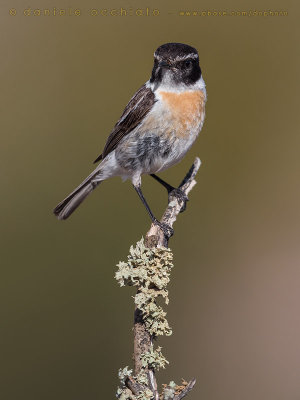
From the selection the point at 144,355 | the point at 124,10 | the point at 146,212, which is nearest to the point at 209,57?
the point at 124,10

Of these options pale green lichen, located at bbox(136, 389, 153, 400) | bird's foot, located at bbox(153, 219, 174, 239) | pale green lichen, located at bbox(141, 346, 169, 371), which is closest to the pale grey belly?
bird's foot, located at bbox(153, 219, 174, 239)

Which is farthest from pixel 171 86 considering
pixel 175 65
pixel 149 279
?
pixel 149 279

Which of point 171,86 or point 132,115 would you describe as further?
point 132,115

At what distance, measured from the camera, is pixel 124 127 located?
10.7 feet

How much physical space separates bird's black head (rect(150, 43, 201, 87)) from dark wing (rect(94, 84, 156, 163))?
0.09 meters

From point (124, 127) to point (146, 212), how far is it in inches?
21.3

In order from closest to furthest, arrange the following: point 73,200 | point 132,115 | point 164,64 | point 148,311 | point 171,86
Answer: point 148,311, point 164,64, point 171,86, point 132,115, point 73,200

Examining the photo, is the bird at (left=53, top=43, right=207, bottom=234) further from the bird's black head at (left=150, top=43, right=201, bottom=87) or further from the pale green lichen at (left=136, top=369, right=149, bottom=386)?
the pale green lichen at (left=136, top=369, right=149, bottom=386)

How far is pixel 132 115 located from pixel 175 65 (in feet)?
1.22

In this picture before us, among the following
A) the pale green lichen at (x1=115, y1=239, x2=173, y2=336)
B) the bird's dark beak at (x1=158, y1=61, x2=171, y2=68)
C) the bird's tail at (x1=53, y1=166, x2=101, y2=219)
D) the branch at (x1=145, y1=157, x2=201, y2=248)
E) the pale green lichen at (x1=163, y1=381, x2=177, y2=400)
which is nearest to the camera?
the pale green lichen at (x1=163, y1=381, x2=177, y2=400)

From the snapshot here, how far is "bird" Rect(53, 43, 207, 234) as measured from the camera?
3.05 metres

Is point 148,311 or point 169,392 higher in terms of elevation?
point 148,311

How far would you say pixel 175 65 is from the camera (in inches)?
119

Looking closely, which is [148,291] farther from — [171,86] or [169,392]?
[171,86]
